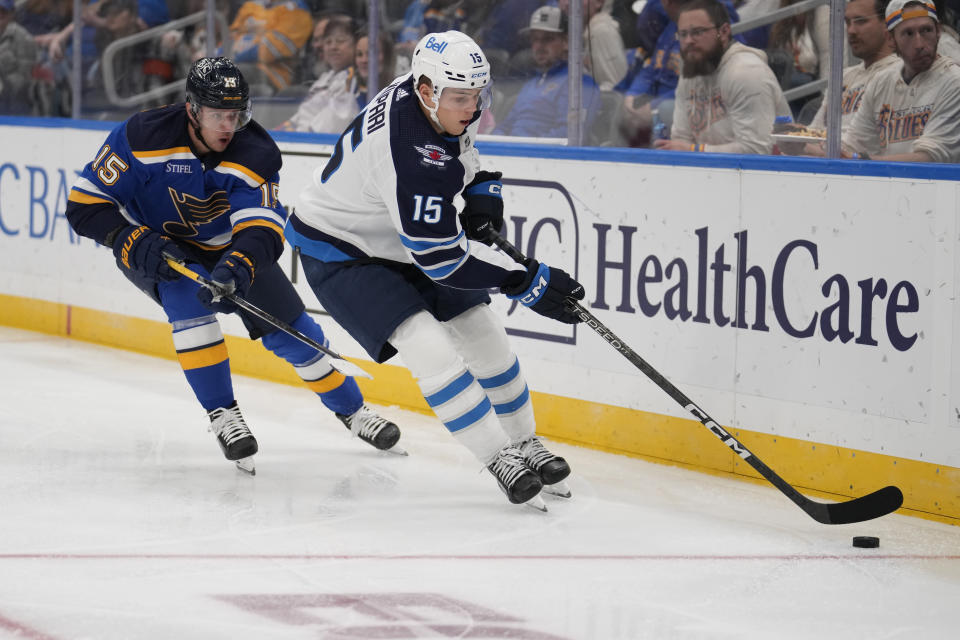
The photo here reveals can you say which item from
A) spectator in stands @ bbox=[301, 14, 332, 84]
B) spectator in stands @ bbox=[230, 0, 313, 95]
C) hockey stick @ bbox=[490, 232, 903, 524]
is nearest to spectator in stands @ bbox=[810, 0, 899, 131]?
hockey stick @ bbox=[490, 232, 903, 524]

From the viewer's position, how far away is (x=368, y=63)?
16.2 feet

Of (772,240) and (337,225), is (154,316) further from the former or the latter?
(772,240)

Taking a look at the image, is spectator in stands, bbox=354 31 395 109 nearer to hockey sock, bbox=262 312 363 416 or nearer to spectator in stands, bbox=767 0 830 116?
hockey sock, bbox=262 312 363 416

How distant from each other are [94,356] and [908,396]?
3441 mm

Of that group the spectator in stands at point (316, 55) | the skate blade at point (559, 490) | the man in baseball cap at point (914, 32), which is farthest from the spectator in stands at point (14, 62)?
the man in baseball cap at point (914, 32)

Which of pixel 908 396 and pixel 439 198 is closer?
pixel 439 198

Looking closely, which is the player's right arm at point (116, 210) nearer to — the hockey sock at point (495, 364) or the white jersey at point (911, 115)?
the hockey sock at point (495, 364)

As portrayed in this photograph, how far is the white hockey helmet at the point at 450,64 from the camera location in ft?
9.93

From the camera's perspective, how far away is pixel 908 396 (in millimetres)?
3320

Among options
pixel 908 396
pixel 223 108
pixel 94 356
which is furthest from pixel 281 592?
pixel 94 356

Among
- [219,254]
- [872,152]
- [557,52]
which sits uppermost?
[557,52]

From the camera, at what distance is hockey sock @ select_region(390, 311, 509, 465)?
10.5 ft

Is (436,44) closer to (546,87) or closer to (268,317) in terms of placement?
(268,317)

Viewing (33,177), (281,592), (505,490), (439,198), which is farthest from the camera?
(33,177)
